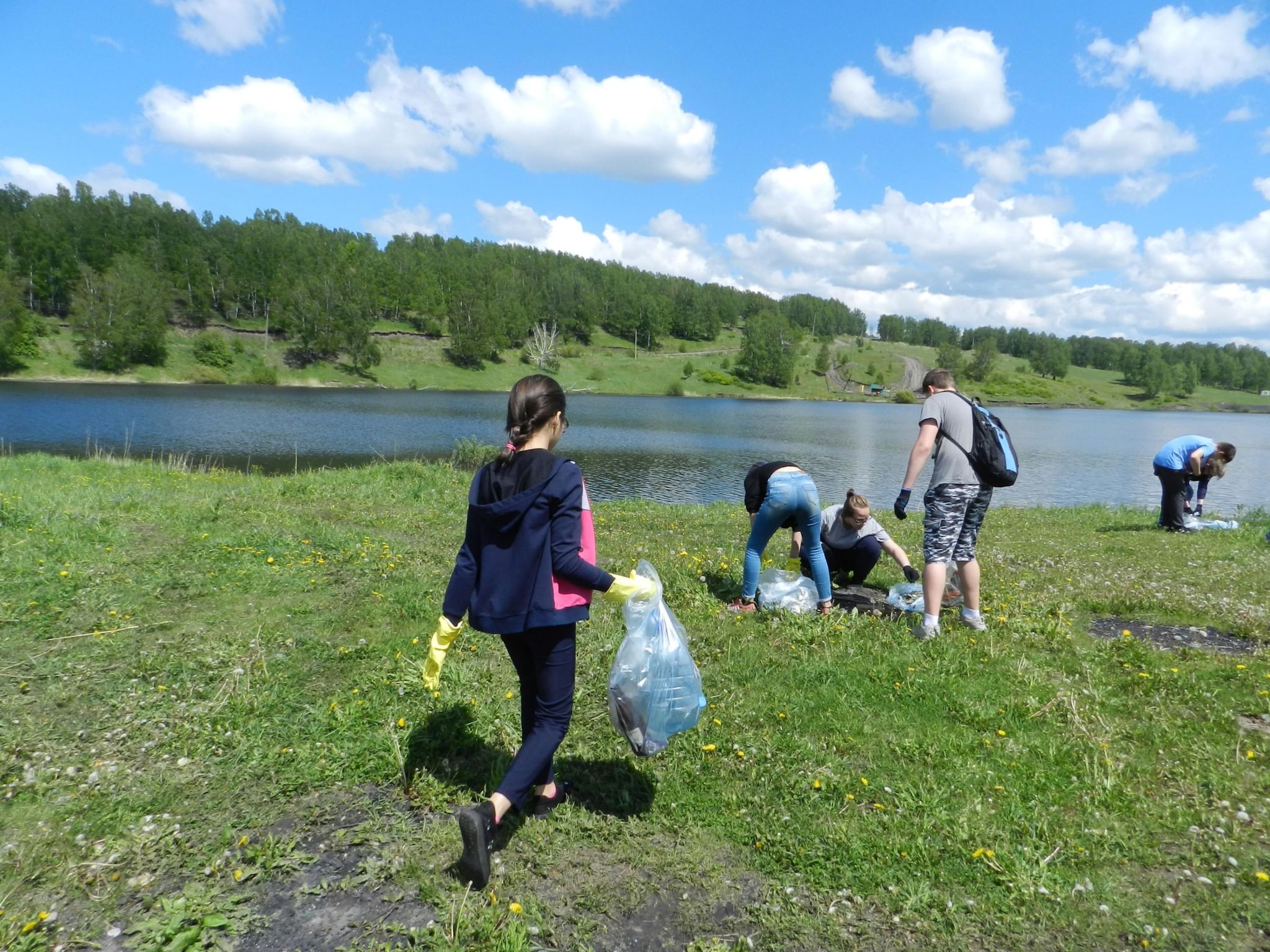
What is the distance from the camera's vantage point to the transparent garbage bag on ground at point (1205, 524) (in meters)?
16.2

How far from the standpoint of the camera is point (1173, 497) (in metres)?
16.1

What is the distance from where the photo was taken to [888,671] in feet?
21.8

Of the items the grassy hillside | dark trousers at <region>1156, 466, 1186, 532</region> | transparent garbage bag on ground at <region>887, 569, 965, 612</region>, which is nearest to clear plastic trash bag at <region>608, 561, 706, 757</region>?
transparent garbage bag on ground at <region>887, 569, 965, 612</region>

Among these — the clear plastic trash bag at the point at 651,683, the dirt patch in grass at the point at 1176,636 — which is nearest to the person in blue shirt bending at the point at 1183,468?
the dirt patch in grass at the point at 1176,636

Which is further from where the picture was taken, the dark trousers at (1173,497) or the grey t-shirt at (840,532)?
the dark trousers at (1173,497)

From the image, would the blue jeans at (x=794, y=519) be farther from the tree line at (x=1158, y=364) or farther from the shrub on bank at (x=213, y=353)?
the tree line at (x=1158, y=364)

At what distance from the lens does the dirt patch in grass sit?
24.8 ft

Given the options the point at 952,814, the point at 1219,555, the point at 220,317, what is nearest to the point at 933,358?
the point at 220,317

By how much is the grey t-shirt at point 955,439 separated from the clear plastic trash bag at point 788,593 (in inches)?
79.4

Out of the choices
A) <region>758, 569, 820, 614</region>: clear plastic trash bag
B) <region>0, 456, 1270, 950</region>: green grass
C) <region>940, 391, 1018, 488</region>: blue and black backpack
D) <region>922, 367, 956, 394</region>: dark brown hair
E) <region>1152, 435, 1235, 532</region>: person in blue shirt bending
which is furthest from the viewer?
<region>1152, 435, 1235, 532</region>: person in blue shirt bending

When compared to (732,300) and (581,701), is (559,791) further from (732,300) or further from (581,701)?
(732,300)

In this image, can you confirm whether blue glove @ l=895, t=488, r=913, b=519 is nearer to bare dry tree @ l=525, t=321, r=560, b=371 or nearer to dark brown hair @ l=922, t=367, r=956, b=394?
dark brown hair @ l=922, t=367, r=956, b=394

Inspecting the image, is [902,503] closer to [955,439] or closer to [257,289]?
[955,439]

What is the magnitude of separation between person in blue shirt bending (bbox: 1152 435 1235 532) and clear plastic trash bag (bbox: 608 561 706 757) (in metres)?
15.6
